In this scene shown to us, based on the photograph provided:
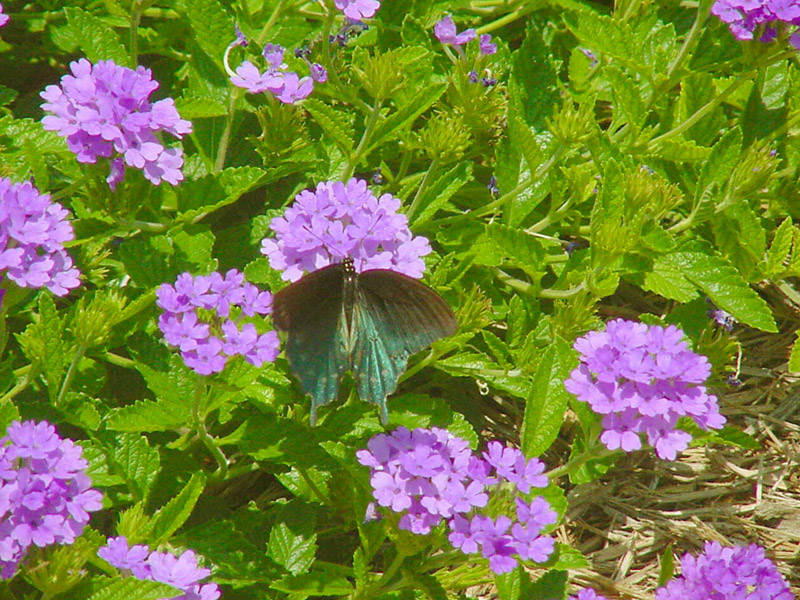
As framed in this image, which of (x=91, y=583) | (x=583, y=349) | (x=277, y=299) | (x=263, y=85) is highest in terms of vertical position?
(x=263, y=85)

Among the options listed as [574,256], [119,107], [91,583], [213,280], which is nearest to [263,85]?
[119,107]

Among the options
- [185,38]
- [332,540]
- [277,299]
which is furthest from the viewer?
[185,38]

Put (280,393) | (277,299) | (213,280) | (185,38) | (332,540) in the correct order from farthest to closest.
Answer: (185,38) → (332,540) → (280,393) → (213,280) → (277,299)

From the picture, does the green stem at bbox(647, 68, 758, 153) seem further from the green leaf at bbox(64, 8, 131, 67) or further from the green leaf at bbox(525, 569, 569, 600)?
the green leaf at bbox(64, 8, 131, 67)

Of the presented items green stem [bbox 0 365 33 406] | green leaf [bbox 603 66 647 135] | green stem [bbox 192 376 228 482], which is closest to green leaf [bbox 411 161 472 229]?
green leaf [bbox 603 66 647 135]

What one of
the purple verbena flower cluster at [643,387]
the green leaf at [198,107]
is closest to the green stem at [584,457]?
the purple verbena flower cluster at [643,387]

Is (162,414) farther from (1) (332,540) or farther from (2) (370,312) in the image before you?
(1) (332,540)

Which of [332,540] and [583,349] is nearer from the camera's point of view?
[583,349]

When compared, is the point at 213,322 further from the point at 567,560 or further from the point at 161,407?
the point at 567,560
